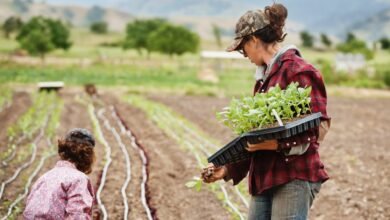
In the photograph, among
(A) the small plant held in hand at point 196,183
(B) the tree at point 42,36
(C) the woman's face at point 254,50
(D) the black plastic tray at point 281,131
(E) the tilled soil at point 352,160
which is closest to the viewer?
(D) the black plastic tray at point 281,131

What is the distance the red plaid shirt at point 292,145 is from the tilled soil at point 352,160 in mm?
3495

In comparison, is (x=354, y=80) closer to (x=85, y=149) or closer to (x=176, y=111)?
(x=176, y=111)

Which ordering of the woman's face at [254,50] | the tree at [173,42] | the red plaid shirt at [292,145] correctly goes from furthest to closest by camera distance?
1. the tree at [173,42]
2. the woman's face at [254,50]
3. the red plaid shirt at [292,145]

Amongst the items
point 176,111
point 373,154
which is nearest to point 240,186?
point 373,154

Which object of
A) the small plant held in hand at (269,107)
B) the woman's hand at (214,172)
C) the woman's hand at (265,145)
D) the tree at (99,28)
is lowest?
the tree at (99,28)

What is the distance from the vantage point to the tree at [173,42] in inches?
2468

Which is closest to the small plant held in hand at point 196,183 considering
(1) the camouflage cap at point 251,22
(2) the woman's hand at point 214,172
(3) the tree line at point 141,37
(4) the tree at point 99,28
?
(2) the woman's hand at point 214,172

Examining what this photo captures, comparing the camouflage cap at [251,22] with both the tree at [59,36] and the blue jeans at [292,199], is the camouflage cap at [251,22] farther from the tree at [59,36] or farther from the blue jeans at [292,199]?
the tree at [59,36]

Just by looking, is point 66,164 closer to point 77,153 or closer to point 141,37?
point 77,153

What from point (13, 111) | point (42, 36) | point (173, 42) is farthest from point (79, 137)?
point (173, 42)

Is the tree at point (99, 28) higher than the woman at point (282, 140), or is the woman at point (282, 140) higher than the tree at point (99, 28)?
the woman at point (282, 140)

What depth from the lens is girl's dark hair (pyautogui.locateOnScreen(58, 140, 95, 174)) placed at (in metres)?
3.53

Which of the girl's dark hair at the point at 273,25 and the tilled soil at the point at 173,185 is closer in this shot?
the girl's dark hair at the point at 273,25

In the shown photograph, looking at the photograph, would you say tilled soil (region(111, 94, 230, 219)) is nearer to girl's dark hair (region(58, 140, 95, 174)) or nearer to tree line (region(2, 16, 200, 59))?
girl's dark hair (region(58, 140, 95, 174))
